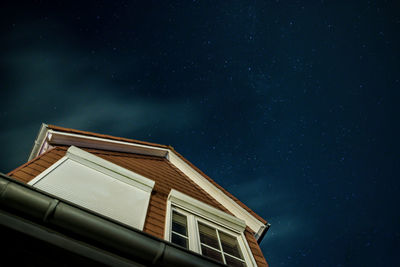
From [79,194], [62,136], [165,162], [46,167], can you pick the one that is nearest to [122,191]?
[79,194]

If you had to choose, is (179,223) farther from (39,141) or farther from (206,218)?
(39,141)

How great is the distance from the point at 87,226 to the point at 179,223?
2907mm

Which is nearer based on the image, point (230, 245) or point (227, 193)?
point (230, 245)

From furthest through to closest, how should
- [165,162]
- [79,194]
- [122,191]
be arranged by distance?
[165,162] < [122,191] < [79,194]

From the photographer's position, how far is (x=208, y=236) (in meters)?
4.96

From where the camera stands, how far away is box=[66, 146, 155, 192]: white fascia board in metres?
4.82

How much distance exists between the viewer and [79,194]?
3.90 meters

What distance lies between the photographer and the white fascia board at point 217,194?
647 centimetres

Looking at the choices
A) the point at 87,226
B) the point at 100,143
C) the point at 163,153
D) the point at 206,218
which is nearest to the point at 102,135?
the point at 100,143

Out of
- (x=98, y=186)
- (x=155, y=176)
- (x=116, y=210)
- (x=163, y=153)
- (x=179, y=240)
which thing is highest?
(x=163, y=153)

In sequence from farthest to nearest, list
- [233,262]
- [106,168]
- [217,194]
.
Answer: [217,194] → [106,168] → [233,262]

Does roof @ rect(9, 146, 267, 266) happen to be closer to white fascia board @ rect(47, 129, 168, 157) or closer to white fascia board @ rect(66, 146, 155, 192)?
white fascia board @ rect(47, 129, 168, 157)

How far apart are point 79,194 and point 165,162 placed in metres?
4.76

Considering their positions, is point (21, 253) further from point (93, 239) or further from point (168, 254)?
point (168, 254)
